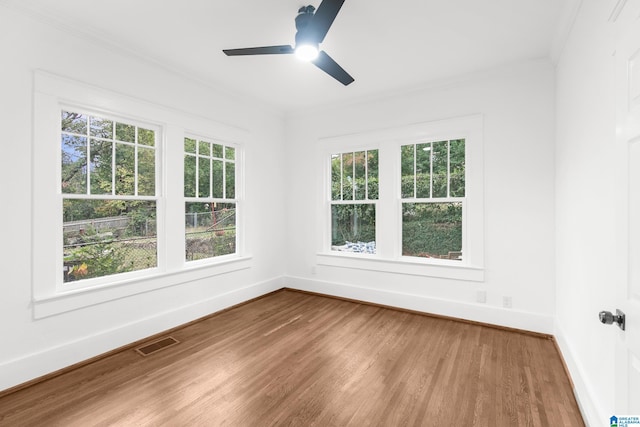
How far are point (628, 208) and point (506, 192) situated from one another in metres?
2.34

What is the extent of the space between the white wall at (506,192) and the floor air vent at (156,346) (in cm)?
258

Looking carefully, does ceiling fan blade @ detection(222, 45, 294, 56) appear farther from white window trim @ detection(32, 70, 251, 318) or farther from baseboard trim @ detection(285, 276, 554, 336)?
baseboard trim @ detection(285, 276, 554, 336)

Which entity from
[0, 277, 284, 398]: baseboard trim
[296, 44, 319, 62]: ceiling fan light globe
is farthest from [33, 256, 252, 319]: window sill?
[296, 44, 319, 62]: ceiling fan light globe

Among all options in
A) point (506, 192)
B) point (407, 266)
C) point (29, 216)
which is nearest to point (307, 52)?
point (29, 216)

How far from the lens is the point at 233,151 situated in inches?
167

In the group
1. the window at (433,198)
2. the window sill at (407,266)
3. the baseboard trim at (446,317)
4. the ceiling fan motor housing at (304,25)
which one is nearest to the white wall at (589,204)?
the baseboard trim at (446,317)

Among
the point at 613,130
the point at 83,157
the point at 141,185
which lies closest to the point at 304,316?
the point at 141,185

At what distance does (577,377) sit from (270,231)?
3.87 m

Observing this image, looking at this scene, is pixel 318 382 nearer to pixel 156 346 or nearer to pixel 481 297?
pixel 156 346

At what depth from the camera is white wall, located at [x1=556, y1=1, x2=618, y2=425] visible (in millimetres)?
1598

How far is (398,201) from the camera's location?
4.07 metres

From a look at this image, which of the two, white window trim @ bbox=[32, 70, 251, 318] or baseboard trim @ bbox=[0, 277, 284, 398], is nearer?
baseboard trim @ bbox=[0, 277, 284, 398]

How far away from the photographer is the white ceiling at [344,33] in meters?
2.31

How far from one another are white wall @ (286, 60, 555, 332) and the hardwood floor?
0.38 meters
